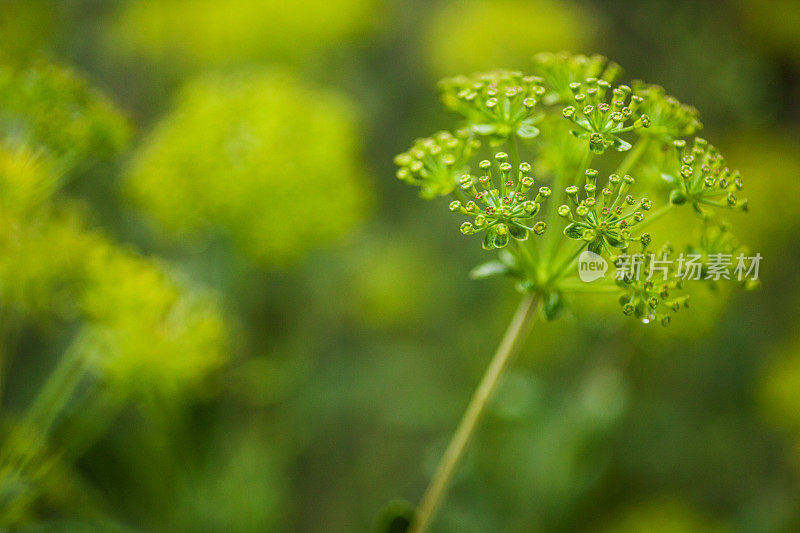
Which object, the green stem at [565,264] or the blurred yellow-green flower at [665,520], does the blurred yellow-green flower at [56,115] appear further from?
the blurred yellow-green flower at [665,520]

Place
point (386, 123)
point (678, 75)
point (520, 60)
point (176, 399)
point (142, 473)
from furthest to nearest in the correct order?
1. point (386, 123)
2. point (678, 75)
3. point (520, 60)
4. point (142, 473)
5. point (176, 399)

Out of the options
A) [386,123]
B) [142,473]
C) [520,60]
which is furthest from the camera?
[386,123]

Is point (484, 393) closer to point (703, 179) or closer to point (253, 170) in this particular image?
point (703, 179)

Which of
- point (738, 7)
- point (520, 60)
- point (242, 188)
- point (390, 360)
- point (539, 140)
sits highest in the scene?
point (738, 7)

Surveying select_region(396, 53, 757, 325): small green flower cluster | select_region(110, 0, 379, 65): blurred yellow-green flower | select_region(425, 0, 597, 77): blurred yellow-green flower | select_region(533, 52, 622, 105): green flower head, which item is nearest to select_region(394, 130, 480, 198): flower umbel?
select_region(396, 53, 757, 325): small green flower cluster

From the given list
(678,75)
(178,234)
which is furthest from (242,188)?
(678,75)

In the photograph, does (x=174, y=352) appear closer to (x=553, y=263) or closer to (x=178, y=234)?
(x=178, y=234)

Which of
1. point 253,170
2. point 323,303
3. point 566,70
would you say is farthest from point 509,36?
point 566,70
